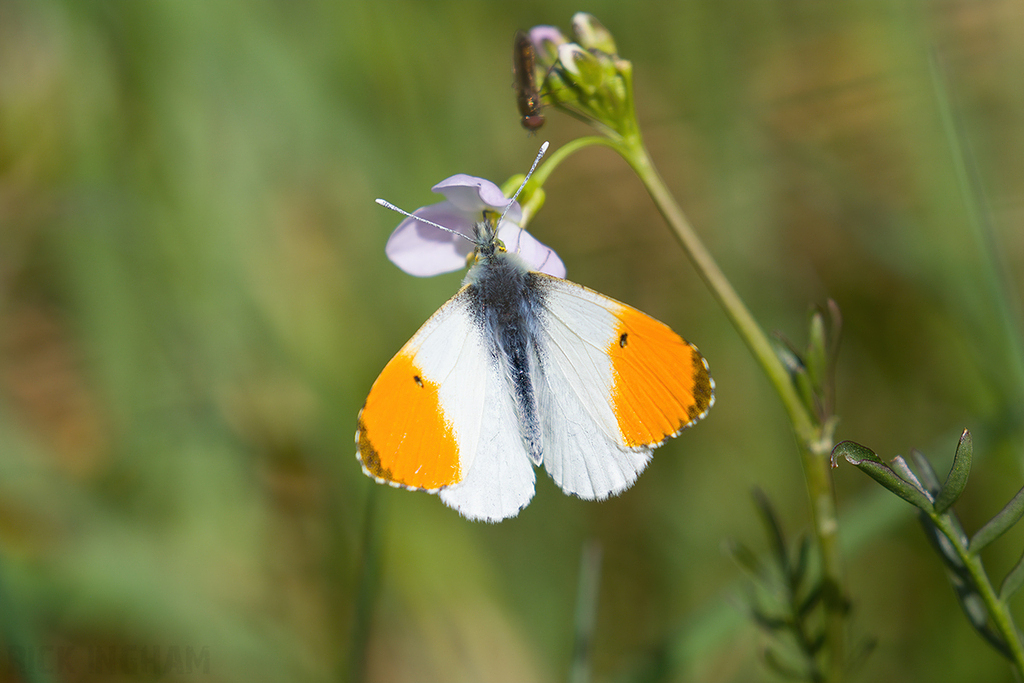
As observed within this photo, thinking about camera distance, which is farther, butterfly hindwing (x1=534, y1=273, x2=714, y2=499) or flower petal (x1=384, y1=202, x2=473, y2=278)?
flower petal (x1=384, y1=202, x2=473, y2=278)

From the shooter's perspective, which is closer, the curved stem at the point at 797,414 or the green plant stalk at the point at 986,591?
the green plant stalk at the point at 986,591

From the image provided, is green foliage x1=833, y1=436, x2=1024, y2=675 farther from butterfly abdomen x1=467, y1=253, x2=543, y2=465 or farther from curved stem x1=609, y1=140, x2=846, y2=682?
butterfly abdomen x1=467, y1=253, x2=543, y2=465

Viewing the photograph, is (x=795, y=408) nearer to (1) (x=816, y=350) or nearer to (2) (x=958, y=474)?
(1) (x=816, y=350)

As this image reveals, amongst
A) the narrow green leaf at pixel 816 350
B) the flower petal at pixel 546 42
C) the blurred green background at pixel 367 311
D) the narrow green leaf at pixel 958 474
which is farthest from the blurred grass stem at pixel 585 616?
the flower petal at pixel 546 42

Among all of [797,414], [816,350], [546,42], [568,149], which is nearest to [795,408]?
[797,414]

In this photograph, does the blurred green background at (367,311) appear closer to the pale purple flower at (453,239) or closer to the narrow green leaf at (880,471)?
the pale purple flower at (453,239)

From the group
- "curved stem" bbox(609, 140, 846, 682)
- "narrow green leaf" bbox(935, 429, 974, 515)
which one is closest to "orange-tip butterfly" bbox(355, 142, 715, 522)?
"curved stem" bbox(609, 140, 846, 682)
